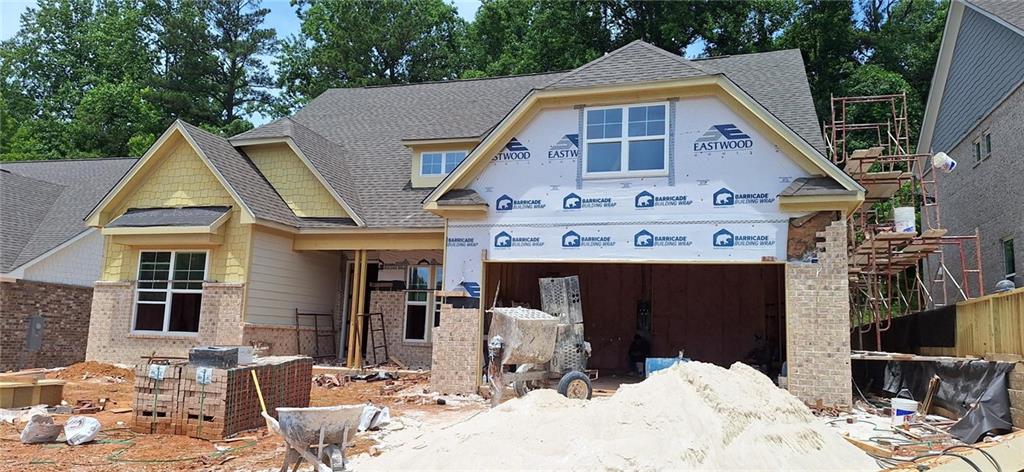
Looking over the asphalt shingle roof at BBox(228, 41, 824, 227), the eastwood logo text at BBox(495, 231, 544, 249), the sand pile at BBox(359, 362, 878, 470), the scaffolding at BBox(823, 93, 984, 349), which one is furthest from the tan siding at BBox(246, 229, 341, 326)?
the scaffolding at BBox(823, 93, 984, 349)

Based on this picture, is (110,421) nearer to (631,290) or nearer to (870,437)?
(870,437)

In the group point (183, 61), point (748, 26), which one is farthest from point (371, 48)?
point (748, 26)

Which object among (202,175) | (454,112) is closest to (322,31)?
(454,112)

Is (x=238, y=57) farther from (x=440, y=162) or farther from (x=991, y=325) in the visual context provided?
(x=991, y=325)

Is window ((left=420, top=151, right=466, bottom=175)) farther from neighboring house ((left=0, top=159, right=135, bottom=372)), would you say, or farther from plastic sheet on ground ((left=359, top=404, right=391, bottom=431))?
neighboring house ((left=0, top=159, right=135, bottom=372))

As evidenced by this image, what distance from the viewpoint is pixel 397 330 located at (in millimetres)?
18391

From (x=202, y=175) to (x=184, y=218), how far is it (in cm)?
130

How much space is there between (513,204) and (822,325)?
6.02m

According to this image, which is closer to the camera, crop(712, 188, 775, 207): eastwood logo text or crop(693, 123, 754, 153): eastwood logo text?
crop(712, 188, 775, 207): eastwood logo text

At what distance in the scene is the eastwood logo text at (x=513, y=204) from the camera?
14180 mm

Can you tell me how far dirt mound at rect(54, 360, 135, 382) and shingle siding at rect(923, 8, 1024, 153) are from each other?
21569 millimetres

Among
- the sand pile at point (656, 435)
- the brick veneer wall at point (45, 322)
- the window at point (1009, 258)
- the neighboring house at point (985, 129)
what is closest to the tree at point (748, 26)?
the neighboring house at point (985, 129)

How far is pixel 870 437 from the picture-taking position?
9.99 m

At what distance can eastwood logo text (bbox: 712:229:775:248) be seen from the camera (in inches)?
503
